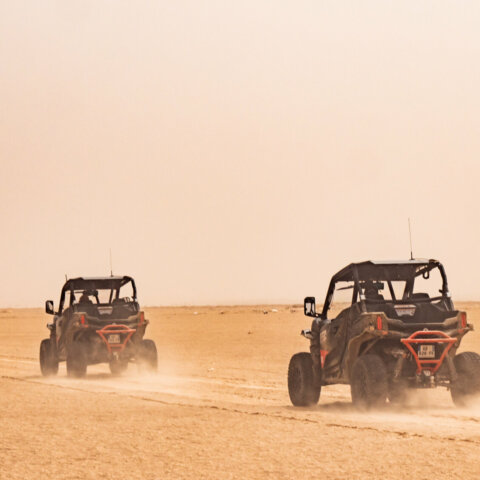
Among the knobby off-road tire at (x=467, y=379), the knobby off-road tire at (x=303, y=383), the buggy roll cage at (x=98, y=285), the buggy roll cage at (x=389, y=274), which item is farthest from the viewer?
the buggy roll cage at (x=98, y=285)

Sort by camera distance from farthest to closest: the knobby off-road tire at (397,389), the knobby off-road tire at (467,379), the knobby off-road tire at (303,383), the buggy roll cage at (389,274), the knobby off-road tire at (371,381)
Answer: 1. the knobby off-road tire at (303,383)
2. the buggy roll cage at (389,274)
3. the knobby off-road tire at (467,379)
4. the knobby off-road tire at (397,389)
5. the knobby off-road tire at (371,381)

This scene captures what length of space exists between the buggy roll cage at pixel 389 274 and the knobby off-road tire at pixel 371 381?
967 mm

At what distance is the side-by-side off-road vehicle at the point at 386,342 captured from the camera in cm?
1346

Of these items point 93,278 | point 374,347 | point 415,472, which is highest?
point 93,278

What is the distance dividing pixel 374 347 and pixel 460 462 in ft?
15.4

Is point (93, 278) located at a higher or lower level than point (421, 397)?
higher

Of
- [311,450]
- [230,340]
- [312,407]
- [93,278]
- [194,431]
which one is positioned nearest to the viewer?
[311,450]

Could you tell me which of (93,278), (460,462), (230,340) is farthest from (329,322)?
(230,340)

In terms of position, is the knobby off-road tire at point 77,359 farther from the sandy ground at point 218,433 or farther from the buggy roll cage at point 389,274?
the buggy roll cage at point 389,274

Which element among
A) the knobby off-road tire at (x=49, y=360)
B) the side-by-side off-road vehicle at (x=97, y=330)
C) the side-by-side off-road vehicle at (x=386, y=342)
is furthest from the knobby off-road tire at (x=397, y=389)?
the knobby off-road tire at (x=49, y=360)

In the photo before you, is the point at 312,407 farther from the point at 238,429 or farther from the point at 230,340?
the point at 230,340

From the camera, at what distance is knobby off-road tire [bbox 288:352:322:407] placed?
48.5ft

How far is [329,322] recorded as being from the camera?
48.8ft

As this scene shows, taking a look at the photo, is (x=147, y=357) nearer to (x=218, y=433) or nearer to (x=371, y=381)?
(x=371, y=381)
